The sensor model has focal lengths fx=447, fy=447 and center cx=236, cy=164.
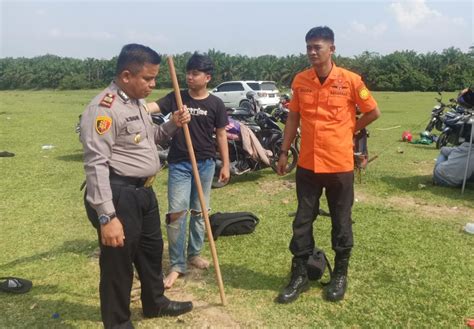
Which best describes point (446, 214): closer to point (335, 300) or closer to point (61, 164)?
point (335, 300)

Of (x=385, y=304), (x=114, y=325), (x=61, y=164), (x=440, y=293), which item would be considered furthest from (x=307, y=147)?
(x=61, y=164)

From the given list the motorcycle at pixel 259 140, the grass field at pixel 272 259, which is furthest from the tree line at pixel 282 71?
the grass field at pixel 272 259

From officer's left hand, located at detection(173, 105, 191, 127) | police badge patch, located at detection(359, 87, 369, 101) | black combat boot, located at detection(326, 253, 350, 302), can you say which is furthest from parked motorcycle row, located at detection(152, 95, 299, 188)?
police badge patch, located at detection(359, 87, 369, 101)

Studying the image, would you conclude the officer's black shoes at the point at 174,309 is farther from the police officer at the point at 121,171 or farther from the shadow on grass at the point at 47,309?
the shadow on grass at the point at 47,309

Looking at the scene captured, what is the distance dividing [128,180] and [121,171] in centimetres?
9

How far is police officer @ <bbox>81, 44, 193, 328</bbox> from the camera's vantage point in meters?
2.70

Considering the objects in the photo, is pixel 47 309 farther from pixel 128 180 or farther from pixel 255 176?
pixel 255 176

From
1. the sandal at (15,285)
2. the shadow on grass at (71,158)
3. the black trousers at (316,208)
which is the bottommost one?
the shadow on grass at (71,158)

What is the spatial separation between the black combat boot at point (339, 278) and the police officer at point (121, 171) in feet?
5.23

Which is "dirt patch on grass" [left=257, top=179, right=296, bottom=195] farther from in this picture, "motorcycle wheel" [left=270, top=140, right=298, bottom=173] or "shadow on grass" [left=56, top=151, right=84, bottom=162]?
"shadow on grass" [left=56, top=151, right=84, bottom=162]

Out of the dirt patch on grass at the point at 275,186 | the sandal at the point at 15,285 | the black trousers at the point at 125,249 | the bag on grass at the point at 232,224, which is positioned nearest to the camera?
the black trousers at the point at 125,249

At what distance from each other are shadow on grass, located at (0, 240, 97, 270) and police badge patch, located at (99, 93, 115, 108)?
251 cm

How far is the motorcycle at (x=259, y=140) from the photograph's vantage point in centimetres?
788

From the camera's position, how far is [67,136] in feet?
45.9
